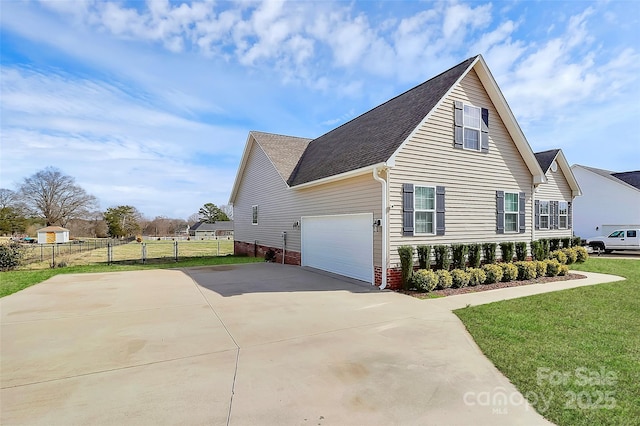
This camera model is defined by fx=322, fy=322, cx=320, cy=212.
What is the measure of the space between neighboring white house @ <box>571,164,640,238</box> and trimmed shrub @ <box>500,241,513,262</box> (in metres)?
19.5

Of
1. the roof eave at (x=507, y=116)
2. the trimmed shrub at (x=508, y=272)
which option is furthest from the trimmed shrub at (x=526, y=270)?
the roof eave at (x=507, y=116)

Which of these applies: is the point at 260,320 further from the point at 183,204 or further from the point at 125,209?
the point at 183,204

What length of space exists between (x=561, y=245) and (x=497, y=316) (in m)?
10.3

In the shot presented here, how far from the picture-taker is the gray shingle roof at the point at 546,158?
49.5ft

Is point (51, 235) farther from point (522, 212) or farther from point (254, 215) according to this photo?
point (522, 212)

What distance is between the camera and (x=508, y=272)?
9.95m

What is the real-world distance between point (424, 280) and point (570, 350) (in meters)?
4.03

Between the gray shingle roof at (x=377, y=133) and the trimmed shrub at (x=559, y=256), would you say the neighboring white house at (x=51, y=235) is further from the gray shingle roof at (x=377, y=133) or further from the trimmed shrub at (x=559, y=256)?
the trimmed shrub at (x=559, y=256)

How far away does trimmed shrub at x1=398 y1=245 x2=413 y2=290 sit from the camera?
28.6 feet

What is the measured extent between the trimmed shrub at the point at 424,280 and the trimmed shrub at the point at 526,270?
150 inches

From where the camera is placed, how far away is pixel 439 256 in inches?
372

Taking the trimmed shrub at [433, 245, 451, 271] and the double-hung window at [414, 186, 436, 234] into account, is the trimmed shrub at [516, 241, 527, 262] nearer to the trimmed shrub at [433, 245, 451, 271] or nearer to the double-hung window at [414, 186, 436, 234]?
the trimmed shrub at [433, 245, 451, 271]

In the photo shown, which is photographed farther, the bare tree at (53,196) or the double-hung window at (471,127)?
the bare tree at (53,196)

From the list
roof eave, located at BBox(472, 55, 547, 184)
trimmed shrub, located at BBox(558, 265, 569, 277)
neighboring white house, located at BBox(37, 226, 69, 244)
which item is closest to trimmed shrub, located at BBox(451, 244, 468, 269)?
trimmed shrub, located at BBox(558, 265, 569, 277)
